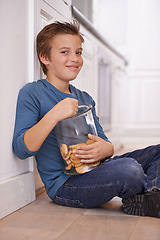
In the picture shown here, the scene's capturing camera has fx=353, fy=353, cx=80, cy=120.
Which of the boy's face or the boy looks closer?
the boy

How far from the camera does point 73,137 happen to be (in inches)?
43.8

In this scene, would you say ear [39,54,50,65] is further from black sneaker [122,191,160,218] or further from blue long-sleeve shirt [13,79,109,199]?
black sneaker [122,191,160,218]

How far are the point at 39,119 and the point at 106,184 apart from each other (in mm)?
306

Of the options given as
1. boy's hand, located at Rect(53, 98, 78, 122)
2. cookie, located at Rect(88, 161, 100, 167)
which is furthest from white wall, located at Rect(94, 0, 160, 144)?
boy's hand, located at Rect(53, 98, 78, 122)

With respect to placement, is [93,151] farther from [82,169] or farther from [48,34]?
[48,34]

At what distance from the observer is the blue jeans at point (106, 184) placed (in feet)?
3.55

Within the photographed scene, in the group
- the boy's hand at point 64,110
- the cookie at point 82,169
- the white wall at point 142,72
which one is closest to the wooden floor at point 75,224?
the cookie at point 82,169

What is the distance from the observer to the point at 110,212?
1092mm

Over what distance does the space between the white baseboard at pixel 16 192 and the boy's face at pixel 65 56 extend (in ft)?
1.22

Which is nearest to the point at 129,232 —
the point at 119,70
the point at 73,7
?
the point at 73,7

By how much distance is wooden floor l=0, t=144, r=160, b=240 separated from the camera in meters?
0.86

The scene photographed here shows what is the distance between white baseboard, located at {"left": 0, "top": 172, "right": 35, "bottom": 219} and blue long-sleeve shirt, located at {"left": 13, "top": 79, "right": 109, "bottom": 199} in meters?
0.06

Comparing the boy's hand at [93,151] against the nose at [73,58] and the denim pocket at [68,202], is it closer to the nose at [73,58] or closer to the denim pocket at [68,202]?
the denim pocket at [68,202]

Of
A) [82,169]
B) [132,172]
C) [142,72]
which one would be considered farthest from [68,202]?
[142,72]
